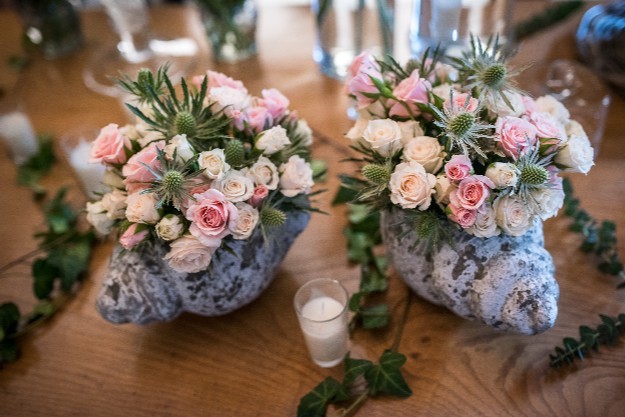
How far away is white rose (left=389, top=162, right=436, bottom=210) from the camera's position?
0.58 meters

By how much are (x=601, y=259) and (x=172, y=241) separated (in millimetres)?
577

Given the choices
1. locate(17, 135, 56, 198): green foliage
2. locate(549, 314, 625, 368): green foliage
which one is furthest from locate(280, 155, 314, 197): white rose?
locate(17, 135, 56, 198): green foliage

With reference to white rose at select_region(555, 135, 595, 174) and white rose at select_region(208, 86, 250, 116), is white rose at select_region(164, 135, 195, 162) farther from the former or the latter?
white rose at select_region(555, 135, 595, 174)

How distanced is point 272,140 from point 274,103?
0.07m

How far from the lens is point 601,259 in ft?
2.52

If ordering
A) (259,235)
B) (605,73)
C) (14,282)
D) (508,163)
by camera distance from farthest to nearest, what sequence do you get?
(605,73) → (14,282) → (259,235) → (508,163)

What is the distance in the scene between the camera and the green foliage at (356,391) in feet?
2.11

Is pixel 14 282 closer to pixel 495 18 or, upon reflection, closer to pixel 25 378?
pixel 25 378

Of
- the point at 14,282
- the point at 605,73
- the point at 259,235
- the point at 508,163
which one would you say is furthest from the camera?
the point at 605,73

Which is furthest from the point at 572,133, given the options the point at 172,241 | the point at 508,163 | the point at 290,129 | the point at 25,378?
the point at 25,378

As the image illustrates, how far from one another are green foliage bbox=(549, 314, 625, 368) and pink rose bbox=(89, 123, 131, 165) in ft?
1.84

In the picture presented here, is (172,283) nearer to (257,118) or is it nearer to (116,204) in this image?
(116,204)

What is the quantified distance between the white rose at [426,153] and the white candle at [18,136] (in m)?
0.81

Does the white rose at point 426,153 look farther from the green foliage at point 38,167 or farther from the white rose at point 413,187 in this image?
the green foliage at point 38,167
